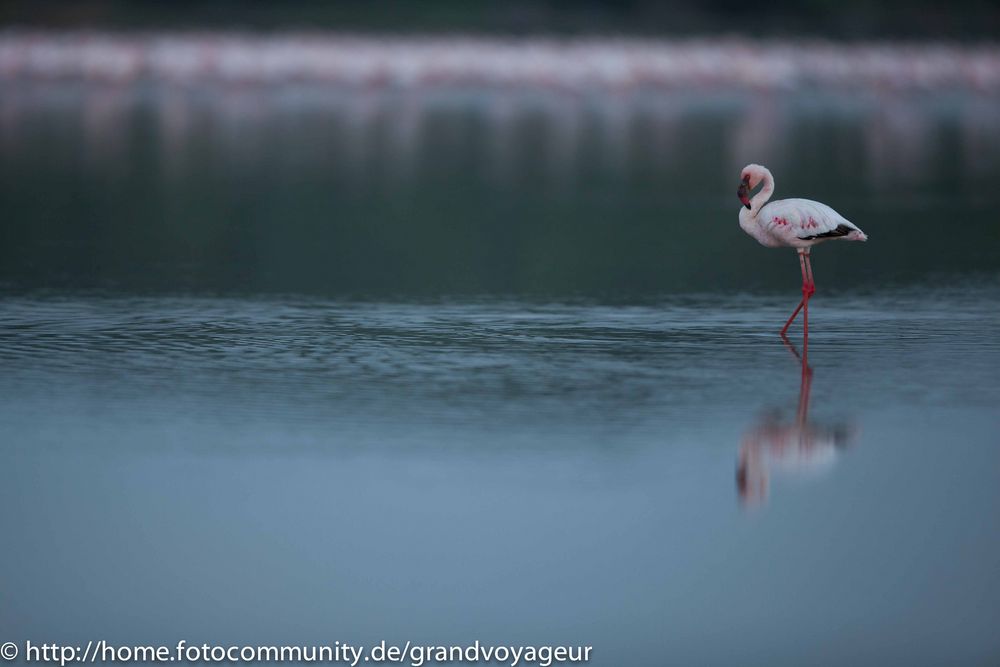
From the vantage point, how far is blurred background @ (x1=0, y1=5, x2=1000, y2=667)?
5.23 metres

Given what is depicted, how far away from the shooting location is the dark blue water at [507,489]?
513 cm

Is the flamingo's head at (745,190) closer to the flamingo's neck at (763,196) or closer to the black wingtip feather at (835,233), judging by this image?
the flamingo's neck at (763,196)

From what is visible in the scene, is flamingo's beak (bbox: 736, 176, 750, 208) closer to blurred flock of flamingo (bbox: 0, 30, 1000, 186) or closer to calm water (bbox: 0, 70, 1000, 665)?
calm water (bbox: 0, 70, 1000, 665)

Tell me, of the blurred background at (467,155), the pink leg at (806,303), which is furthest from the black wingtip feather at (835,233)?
the blurred background at (467,155)

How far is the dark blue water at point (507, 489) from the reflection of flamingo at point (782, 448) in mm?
19

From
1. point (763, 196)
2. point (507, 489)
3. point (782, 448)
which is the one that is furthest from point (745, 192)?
point (507, 489)

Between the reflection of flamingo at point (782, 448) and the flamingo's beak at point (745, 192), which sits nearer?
the reflection of flamingo at point (782, 448)

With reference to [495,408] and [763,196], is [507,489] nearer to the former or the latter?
[495,408]

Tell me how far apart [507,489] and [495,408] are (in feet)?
3.75

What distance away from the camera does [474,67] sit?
34.7 m

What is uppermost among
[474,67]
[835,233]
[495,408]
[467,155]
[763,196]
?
[474,67]

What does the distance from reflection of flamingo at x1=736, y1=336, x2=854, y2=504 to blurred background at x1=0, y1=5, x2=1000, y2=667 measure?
0.9 inches

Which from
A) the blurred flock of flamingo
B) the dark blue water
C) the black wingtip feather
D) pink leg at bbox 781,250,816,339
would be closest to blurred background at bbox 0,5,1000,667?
the dark blue water

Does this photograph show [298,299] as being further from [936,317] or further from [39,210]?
[39,210]
